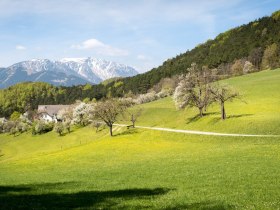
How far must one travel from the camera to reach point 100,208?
1802 cm

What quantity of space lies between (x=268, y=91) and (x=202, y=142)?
1967 inches

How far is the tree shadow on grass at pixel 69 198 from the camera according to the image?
62.3 feet

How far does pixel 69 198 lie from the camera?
70.9ft

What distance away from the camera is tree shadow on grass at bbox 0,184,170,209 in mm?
19000

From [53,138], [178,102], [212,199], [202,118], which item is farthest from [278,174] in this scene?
[53,138]

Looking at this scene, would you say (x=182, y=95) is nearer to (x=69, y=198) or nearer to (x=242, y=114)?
(x=242, y=114)

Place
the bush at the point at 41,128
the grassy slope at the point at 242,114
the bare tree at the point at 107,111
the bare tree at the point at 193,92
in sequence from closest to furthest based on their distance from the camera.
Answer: the grassy slope at the point at 242,114
the bare tree at the point at 193,92
the bare tree at the point at 107,111
the bush at the point at 41,128

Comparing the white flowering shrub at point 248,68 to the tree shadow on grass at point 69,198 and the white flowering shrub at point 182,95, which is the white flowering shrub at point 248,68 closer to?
the white flowering shrub at point 182,95

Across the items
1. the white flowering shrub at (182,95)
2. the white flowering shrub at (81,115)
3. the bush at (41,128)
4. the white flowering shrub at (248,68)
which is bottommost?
the bush at (41,128)

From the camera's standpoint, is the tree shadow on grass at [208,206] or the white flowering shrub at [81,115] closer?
the tree shadow on grass at [208,206]

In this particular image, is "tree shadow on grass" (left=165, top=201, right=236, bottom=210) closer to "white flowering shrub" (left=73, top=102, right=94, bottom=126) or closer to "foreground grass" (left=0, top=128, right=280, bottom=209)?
"foreground grass" (left=0, top=128, right=280, bottom=209)

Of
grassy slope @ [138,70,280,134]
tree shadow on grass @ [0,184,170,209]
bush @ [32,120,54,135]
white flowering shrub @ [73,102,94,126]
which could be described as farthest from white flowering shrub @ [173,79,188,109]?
bush @ [32,120,54,135]

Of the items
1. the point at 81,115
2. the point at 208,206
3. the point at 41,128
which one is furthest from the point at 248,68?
the point at 208,206

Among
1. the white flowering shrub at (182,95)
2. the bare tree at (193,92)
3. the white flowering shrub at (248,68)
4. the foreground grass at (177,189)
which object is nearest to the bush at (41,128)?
the bare tree at (193,92)
